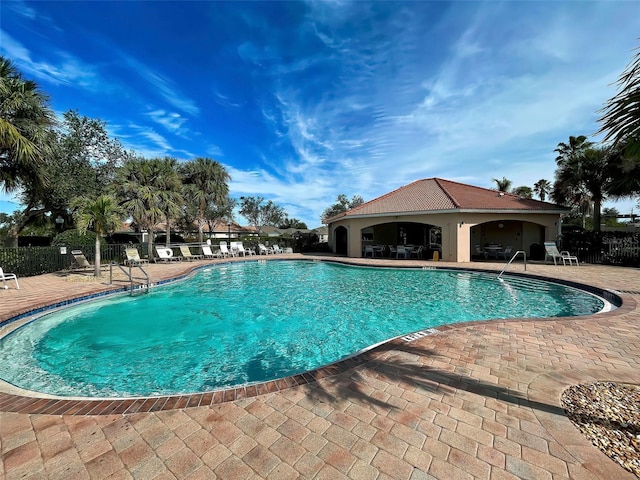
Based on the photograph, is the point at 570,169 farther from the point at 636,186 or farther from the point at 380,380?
the point at 380,380

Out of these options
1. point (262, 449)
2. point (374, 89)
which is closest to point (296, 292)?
point (262, 449)

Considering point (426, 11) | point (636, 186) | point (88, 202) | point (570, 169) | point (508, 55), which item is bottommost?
point (88, 202)

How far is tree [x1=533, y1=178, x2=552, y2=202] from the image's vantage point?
36125 mm

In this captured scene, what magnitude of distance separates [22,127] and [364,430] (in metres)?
15.3

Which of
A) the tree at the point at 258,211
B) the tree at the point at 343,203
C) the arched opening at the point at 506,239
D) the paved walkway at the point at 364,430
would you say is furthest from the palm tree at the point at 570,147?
the tree at the point at 258,211

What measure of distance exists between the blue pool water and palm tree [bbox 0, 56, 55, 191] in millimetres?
6690

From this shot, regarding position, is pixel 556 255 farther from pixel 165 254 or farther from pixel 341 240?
pixel 165 254

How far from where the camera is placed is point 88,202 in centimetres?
1130

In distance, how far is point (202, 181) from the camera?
26.1 metres

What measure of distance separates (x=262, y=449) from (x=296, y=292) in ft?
25.6

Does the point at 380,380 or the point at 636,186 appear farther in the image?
the point at 636,186

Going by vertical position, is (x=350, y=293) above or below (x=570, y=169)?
below

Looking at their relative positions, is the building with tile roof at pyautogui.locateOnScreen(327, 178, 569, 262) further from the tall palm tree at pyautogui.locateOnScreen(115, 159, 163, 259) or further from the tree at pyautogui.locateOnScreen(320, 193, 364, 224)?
the tree at pyautogui.locateOnScreen(320, 193, 364, 224)

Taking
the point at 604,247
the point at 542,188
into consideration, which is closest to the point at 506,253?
the point at 604,247
